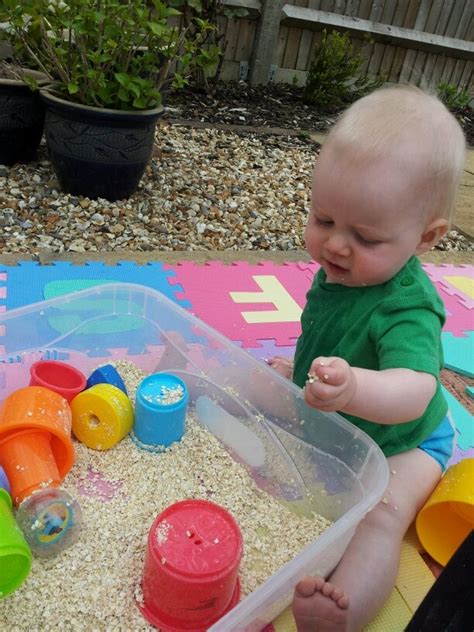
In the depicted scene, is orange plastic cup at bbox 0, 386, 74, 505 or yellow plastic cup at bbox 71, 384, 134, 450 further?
yellow plastic cup at bbox 71, 384, 134, 450

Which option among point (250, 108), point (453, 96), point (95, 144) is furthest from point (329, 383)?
point (453, 96)

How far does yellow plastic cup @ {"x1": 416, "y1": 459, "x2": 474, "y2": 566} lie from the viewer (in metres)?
0.97

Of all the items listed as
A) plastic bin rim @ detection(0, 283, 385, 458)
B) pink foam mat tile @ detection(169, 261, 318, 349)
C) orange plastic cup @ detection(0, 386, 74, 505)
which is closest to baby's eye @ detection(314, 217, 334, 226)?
plastic bin rim @ detection(0, 283, 385, 458)

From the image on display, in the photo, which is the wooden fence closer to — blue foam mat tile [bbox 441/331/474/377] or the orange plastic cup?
blue foam mat tile [bbox 441/331/474/377]

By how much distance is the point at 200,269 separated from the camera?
1.78m

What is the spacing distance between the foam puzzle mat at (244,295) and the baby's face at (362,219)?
1.77 ft

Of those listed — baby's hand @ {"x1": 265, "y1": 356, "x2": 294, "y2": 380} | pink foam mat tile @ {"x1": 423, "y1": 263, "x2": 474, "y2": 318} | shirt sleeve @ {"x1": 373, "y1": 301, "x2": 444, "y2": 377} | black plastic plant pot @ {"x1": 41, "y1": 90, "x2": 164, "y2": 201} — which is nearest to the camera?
shirt sleeve @ {"x1": 373, "y1": 301, "x2": 444, "y2": 377}

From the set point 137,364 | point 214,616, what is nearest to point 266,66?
point 137,364

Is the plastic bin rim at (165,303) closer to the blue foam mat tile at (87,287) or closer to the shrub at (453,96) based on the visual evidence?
the blue foam mat tile at (87,287)

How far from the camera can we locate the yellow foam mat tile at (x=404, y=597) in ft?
2.86

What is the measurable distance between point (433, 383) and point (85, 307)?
717mm

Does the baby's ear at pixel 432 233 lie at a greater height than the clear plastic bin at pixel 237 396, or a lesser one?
greater

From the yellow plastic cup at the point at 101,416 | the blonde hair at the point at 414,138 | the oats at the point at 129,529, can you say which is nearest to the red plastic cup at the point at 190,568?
the oats at the point at 129,529

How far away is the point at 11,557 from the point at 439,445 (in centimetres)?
68
